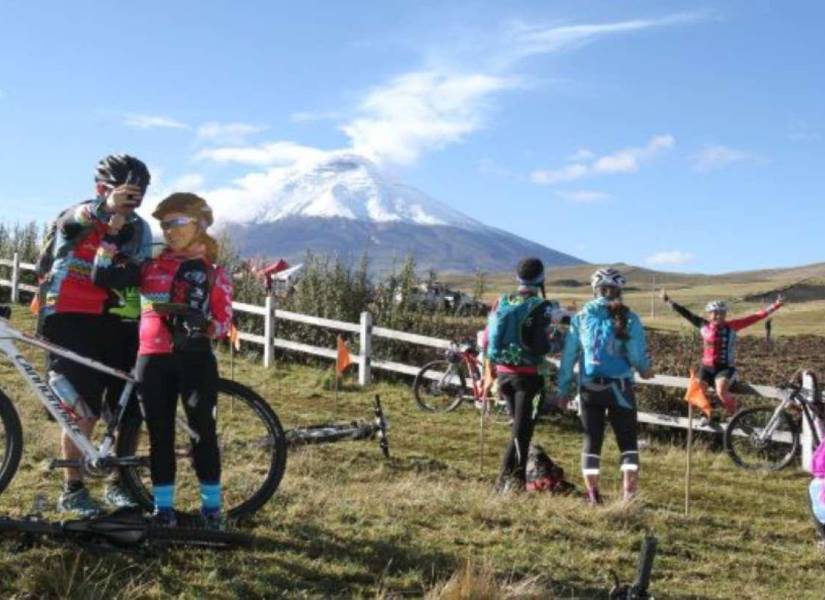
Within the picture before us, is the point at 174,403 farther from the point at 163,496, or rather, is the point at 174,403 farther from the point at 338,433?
the point at 338,433

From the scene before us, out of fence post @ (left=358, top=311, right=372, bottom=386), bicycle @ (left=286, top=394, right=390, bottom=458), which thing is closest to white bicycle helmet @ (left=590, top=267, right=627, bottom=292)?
bicycle @ (left=286, top=394, right=390, bottom=458)

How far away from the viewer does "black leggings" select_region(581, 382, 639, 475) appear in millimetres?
7148

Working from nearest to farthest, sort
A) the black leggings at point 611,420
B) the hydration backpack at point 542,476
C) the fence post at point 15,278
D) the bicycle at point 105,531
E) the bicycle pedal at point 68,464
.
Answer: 1. the bicycle at point 105,531
2. the bicycle pedal at point 68,464
3. the black leggings at point 611,420
4. the hydration backpack at point 542,476
5. the fence post at point 15,278

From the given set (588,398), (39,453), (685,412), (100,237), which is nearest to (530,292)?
(588,398)

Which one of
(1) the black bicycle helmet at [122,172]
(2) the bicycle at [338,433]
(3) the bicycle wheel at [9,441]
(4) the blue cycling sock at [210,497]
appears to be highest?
(1) the black bicycle helmet at [122,172]

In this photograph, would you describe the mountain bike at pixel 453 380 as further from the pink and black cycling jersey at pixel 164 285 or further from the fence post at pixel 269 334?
the pink and black cycling jersey at pixel 164 285

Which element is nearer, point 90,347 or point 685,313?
point 90,347

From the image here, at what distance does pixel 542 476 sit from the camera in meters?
7.65

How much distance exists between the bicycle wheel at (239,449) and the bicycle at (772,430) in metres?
7.29

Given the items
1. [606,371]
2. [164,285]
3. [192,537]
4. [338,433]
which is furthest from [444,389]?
[192,537]

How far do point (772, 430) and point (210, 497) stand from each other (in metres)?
8.53

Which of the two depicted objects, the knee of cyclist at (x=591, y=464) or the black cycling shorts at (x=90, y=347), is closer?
the black cycling shorts at (x=90, y=347)

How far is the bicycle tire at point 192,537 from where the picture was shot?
14.8ft

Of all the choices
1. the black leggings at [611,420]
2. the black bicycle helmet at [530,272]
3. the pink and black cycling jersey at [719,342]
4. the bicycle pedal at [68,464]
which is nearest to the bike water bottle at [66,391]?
the bicycle pedal at [68,464]
